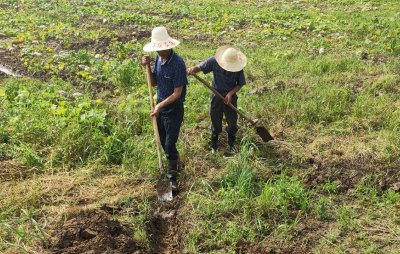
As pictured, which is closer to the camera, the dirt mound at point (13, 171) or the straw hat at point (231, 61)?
the dirt mound at point (13, 171)

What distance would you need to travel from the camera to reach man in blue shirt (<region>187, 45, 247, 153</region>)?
12.0 ft

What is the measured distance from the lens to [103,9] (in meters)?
11.2

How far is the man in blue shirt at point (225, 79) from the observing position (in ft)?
12.0

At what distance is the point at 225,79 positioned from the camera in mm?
3840

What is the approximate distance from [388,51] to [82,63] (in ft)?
22.3

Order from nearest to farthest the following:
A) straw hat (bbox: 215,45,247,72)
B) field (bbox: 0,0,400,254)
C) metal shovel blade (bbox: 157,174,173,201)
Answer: field (bbox: 0,0,400,254) < metal shovel blade (bbox: 157,174,173,201) < straw hat (bbox: 215,45,247,72)

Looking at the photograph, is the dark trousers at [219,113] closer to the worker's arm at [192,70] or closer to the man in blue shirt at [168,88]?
the worker's arm at [192,70]

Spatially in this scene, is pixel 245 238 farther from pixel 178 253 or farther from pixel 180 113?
pixel 180 113

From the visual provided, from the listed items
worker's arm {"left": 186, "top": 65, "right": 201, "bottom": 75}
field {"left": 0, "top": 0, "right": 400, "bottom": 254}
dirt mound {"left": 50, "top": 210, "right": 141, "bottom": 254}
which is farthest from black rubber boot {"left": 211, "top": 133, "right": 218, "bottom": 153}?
dirt mound {"left": 50, "top": 210, "right": 141, "bottom": 254}

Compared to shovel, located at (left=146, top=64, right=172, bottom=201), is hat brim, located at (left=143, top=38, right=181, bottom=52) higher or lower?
higher

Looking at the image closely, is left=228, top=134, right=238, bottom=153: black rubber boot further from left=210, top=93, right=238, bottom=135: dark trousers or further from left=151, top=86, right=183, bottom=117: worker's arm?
left=151, top=86, right=183, bottom=117: worker's arm

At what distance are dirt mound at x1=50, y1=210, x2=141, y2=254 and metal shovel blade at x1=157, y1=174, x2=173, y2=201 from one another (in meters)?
0.56

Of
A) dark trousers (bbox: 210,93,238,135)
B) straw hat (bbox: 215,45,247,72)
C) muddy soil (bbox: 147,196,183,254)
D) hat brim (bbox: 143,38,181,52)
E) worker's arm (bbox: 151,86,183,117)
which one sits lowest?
muddy soil (bbox: 147,196,183,254)

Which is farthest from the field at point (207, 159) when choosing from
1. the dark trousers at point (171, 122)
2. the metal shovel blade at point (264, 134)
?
the dark trousers at point (171, 122)
